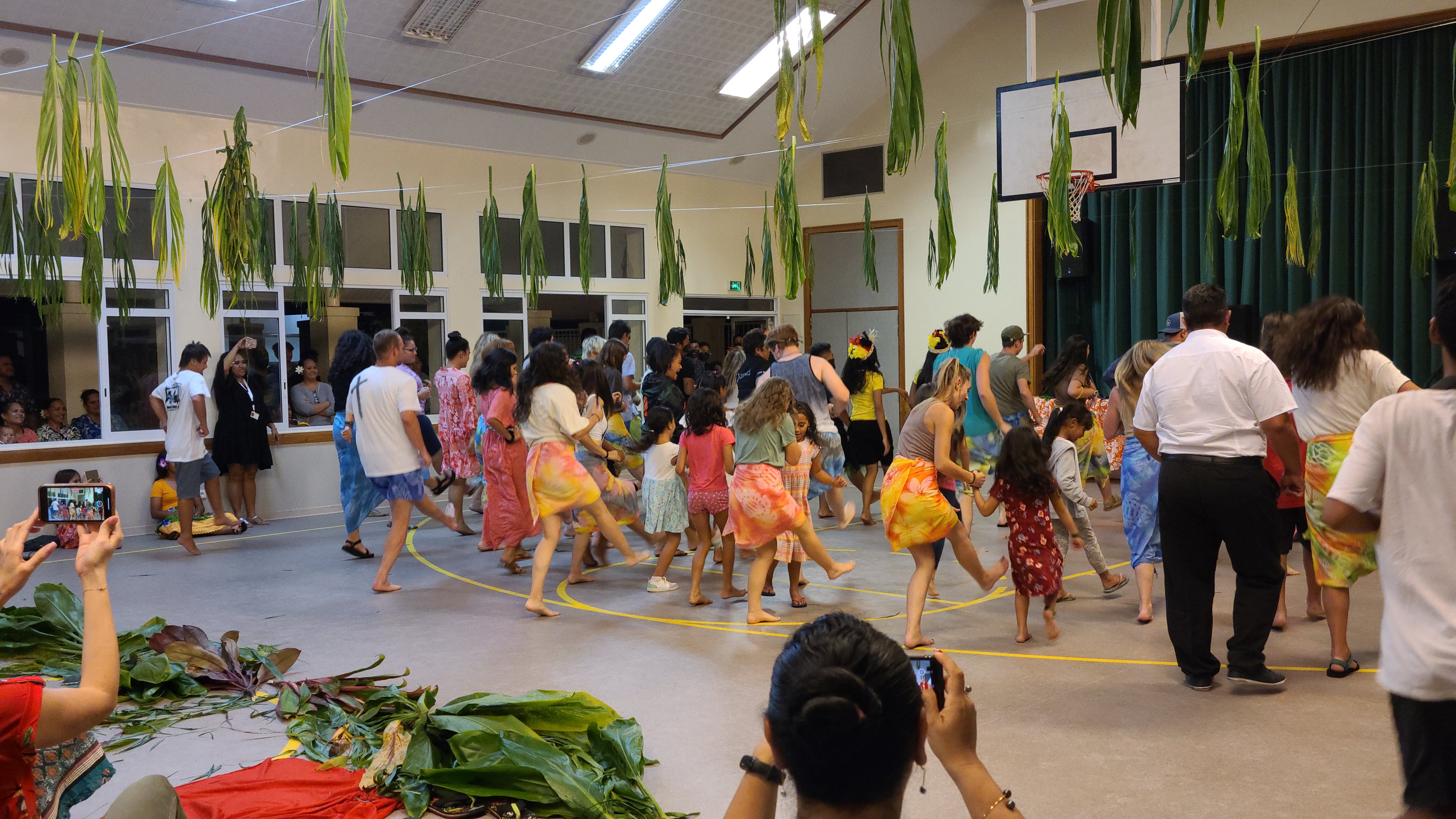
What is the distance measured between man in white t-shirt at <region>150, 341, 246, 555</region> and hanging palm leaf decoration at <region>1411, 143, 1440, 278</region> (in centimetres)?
908

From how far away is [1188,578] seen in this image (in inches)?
155

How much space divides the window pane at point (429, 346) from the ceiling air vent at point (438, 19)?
2.80 meters

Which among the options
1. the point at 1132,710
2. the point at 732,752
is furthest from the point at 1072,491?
the point at 732,752

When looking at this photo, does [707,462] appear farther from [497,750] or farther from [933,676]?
[933,676]

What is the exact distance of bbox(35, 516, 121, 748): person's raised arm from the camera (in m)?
1.72

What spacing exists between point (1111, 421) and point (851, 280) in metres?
8.62

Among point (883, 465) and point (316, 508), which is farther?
point (316, 508)

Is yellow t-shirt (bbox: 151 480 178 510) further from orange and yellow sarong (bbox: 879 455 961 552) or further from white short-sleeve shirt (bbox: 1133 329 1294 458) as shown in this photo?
white short-sleeve shirt (bbox: 1133 329 1294 458)

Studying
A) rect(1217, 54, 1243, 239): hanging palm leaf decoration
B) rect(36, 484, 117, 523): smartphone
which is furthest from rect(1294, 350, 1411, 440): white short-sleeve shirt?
rect(36, 484, 117, 523): smartphone

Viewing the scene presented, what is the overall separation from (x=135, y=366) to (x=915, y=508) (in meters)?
7.34

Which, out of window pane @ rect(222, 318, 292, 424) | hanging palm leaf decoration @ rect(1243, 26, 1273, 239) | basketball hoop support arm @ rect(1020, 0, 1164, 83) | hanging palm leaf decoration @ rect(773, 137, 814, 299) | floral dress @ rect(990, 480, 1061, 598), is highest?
basketball hoop support arm @ rect(1020, 0, 1164, 83)

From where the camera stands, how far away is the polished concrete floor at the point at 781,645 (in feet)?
10.3

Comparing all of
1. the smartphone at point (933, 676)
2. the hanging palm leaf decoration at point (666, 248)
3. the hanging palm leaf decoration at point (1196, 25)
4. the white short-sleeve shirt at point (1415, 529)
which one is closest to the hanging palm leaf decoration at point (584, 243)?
the hanging palm leaf decoration at point (666, 248)

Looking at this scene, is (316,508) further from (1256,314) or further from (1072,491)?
(1256,314)
